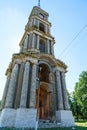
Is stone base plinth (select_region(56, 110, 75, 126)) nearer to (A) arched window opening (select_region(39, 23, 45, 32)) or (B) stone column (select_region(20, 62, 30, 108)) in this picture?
(B) stone column (select_region(20, 62, 30, 108))

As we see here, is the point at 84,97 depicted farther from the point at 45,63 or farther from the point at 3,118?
the point at 3,118

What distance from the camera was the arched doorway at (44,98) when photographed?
782 inches

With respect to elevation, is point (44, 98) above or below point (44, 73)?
below

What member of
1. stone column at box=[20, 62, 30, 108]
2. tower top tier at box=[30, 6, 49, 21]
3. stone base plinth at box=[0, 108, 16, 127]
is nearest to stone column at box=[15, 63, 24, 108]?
stone column at box=[20, 62, 30, 108]

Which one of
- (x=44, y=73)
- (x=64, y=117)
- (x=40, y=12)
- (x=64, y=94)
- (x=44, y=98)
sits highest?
(x=40, y=12)

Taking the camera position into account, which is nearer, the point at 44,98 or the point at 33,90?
the point at 33,90

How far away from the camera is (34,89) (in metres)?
17.2

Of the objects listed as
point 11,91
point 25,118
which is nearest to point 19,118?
point 25,118

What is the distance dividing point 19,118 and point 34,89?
4.26 meters

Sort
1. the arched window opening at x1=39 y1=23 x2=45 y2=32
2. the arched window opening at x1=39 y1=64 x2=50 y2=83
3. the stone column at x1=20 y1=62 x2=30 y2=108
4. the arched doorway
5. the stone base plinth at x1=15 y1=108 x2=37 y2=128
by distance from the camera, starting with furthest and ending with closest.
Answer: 1. the arched window opening at x1=39 y1=23 x2=45 y2=32
2. the arched window opening at x1=39 y1=64 x2=50 y2=83
3. the arched doorway
4. the stone column at x1=20 y1=62 x2=30 y2=108
5. the stone base plinth at x1=15 y1=108 x2=37 y2=128

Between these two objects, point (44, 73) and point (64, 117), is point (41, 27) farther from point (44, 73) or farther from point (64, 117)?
point (64, 117)

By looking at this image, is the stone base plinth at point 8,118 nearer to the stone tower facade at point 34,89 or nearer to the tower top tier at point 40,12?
the stone tower facade at point 34,89

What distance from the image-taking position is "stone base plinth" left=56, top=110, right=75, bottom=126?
16859 mm

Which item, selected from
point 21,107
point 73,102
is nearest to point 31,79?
point 21,107
